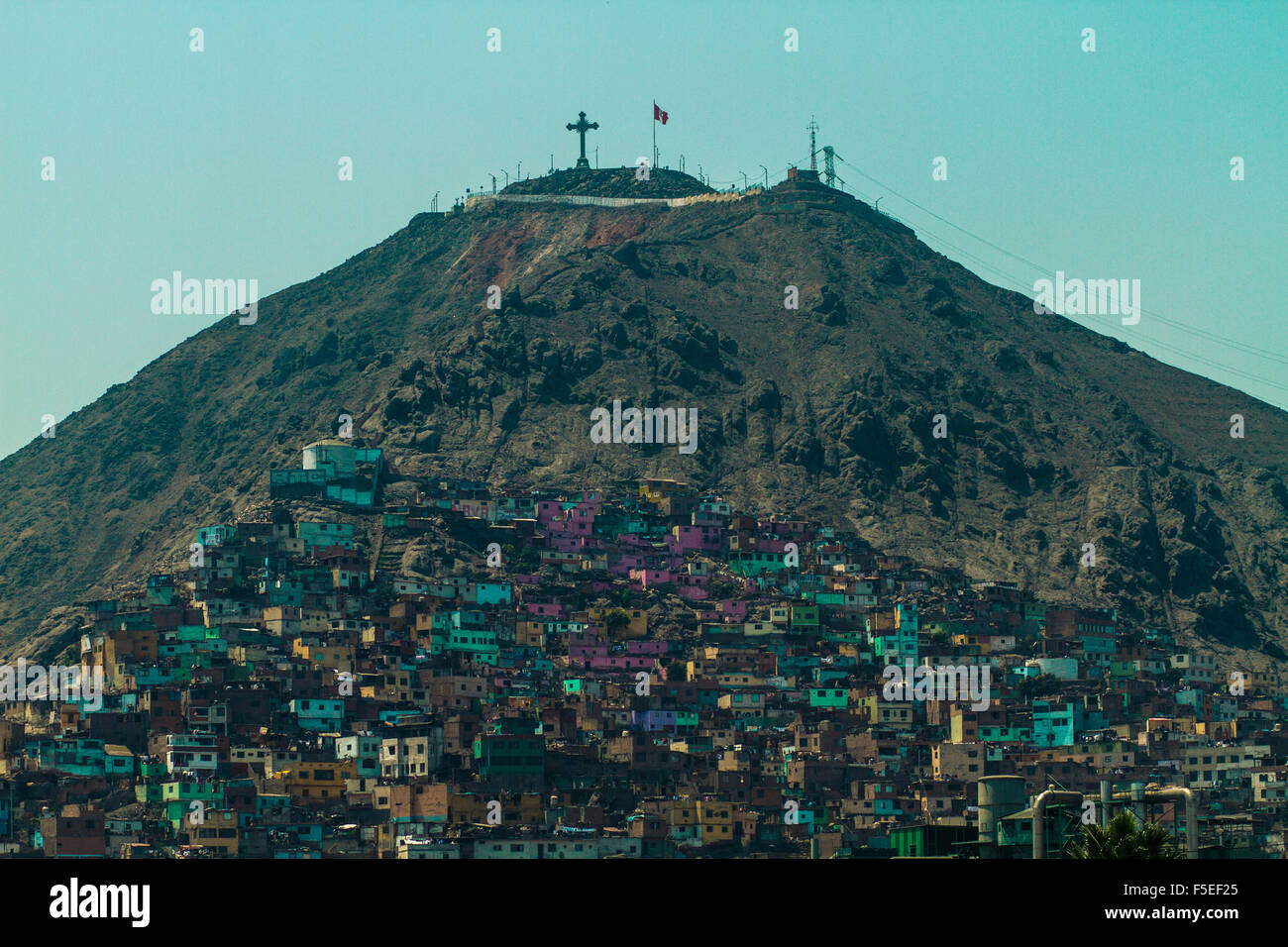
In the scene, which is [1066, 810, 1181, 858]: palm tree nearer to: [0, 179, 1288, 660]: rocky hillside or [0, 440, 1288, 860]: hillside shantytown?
[0, 440, 1288, 860]: hillside shantytown

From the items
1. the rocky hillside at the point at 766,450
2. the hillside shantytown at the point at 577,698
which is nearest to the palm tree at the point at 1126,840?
the hillside shantytown at the point at 577,698

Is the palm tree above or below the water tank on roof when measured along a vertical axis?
above

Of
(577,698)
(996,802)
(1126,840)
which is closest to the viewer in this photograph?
(1126,840)

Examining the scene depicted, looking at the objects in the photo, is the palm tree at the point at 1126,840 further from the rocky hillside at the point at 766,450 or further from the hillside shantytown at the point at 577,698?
the rocky hillside at the point at 766,450

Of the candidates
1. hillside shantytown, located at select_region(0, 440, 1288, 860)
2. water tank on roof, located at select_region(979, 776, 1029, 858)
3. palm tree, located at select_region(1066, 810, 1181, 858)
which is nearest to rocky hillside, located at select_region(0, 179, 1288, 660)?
hillside shantytown, located at select_region(0, 440, 1288, 860)

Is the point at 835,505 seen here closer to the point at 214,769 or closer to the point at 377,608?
the point at 377,608

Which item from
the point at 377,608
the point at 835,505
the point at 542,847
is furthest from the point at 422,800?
the point at 835,505

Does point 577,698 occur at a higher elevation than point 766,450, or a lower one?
lower

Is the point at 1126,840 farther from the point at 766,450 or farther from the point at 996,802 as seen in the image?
the point at 766,450

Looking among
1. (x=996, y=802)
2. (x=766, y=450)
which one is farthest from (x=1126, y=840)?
(x=766, y=450)
